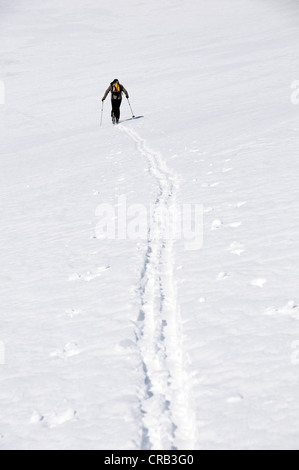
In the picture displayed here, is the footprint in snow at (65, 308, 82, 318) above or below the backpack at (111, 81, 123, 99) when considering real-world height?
below

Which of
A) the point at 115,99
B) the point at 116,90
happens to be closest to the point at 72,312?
the point at 115,99

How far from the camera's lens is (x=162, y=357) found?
3.63 metres

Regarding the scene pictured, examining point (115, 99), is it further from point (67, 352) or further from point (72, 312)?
point (67, 352)

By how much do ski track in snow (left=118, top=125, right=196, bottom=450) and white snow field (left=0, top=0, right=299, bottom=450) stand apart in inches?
0.4

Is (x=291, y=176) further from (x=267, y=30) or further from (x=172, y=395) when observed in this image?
(x=267, y=30)

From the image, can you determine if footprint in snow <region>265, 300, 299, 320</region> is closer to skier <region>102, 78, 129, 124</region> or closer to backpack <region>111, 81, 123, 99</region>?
skier <region>102, 78, 129, 124</region>

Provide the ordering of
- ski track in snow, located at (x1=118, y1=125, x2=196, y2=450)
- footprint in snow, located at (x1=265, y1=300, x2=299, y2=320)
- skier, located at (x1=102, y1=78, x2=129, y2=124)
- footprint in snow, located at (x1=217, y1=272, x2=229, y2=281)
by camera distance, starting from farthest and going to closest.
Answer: skier, located at (x1=102, y1=78, x2=129, y2=124)
footprint in snow, located at (x1=217, y1=272, x2=229, y2=281)
footprint in snow, located at (x1=265, y1=300, x2=299, y2=320)
ski track in snow, located at (x1=118, y1=125, x2=196, y2=450)

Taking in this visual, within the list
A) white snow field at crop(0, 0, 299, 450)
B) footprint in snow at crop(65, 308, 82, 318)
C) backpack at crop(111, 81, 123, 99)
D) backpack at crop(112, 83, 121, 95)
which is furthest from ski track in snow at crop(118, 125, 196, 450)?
backpack at crop(112, 83, 121, 95)

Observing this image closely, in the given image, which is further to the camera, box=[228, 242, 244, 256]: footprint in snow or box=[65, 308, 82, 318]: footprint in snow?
box=[228, 242, 244, 256]: footprint in snow

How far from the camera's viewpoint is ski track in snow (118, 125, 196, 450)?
2916 mm

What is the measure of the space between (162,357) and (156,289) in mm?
1190

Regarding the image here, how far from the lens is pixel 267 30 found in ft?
121

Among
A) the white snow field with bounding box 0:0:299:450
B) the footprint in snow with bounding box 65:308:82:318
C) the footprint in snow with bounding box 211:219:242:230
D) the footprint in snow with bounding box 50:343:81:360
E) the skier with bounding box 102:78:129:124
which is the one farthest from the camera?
the skier with bounding box 102:78:129:124
